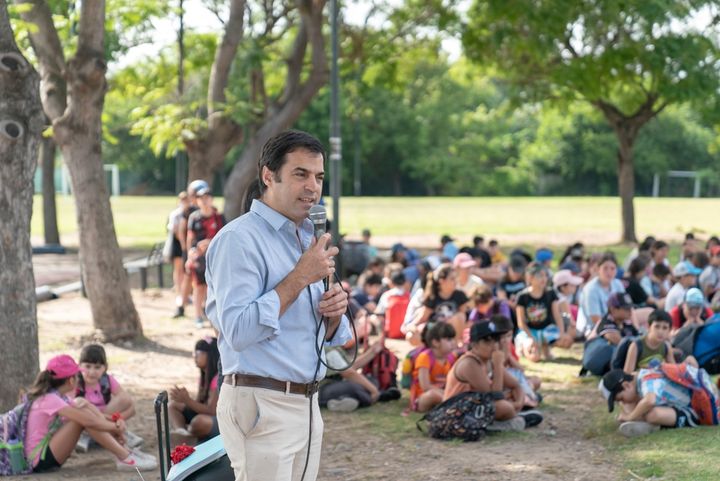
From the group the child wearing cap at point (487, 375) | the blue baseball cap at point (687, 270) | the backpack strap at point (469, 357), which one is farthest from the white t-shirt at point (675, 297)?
the backpack strap at point (469, 357)

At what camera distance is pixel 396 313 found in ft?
41.2

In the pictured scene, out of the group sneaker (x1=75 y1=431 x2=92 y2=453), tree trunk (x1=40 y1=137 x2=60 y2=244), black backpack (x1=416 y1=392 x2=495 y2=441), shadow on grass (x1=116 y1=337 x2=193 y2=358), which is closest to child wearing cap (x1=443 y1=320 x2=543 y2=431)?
black backpack (x1=416 y1=392 x2=495 y2=441)

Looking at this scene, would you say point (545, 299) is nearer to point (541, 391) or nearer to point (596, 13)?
point (541, 391)

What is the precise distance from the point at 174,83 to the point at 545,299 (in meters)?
12.6

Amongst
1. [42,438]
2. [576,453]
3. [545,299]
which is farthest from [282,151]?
[545,299]

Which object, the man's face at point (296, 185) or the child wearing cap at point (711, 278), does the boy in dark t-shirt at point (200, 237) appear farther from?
the man's face at point (296, 185)

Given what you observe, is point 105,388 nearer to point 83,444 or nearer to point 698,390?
point 83,444

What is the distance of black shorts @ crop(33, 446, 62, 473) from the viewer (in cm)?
694

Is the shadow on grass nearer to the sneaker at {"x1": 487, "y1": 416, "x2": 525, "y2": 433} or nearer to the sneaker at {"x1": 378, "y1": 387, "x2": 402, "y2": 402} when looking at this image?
the sneaker at {"x1": 378, "y1": 387, "x2": 402, "y2": 402}

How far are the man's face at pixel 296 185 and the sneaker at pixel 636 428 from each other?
16.3 ft

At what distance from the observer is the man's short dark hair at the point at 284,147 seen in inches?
137

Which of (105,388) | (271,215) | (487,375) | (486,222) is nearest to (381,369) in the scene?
(487,375)

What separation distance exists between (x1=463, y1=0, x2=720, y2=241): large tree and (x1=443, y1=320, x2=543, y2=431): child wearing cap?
12.2 meters

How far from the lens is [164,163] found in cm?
7656
